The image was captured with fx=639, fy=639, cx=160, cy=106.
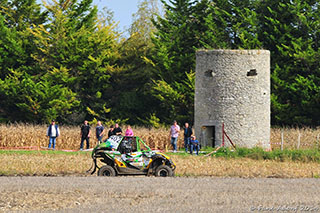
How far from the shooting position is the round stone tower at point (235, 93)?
106 feet

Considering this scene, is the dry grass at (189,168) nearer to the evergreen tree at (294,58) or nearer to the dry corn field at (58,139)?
the dry corn field at (58,139)

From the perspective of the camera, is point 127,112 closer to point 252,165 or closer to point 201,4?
point 201,4

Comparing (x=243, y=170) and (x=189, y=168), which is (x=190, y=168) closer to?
(x=189, y=168)

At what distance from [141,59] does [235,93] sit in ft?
71.2

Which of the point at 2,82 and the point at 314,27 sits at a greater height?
the point at 314,27

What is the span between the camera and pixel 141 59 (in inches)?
2092

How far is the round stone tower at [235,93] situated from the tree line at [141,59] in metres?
11.8

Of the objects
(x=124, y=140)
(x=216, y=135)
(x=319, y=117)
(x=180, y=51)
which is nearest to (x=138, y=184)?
(x=124, y=140)

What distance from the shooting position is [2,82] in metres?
47.8

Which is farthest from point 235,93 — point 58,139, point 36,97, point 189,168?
point 36,97

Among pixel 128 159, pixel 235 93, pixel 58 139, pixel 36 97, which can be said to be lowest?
pixel 128 159

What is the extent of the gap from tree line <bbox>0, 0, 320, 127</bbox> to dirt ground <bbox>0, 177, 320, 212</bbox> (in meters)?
27.4

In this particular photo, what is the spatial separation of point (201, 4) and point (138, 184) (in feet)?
115

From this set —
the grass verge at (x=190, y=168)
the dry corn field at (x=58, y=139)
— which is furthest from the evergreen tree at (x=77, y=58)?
the grass verge at (x=190, y=168)
